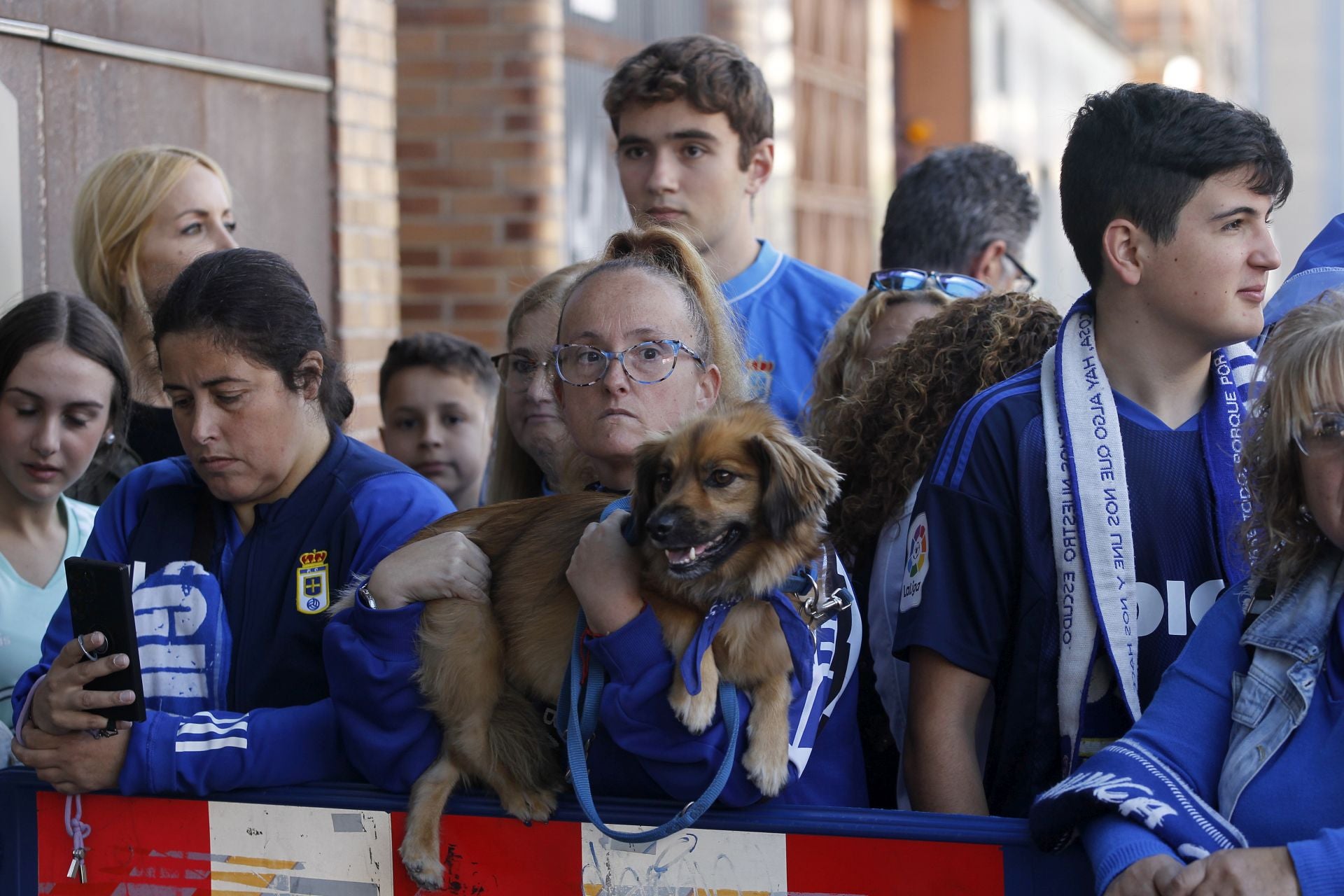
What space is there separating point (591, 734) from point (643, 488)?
1.41 ft

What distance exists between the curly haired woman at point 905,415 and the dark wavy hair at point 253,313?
116cm

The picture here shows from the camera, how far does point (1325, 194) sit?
112ft

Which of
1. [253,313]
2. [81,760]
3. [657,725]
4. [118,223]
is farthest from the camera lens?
[118,223]

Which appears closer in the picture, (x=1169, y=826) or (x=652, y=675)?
(x=1169, y=826)

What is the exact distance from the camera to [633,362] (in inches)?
109

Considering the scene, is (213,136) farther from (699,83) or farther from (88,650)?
(88,650)

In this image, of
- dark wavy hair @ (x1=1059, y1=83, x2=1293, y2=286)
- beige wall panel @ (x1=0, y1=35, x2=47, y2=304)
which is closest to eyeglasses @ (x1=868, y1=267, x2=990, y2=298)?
dark wavy hair @ (x1=1059, y1=83, x2=1293, y2=286)

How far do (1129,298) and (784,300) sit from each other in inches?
65.9

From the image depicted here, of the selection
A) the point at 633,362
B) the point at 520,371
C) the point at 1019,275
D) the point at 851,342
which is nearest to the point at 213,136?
the point at 520,371

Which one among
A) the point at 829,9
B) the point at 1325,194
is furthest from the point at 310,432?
the point at 1325,194

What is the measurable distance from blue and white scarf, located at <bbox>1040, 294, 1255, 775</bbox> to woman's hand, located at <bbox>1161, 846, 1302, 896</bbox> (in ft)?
1.56

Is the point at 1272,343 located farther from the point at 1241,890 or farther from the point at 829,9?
the point at 829,9

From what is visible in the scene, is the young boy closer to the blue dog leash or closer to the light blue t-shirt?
the light blue t-shirt

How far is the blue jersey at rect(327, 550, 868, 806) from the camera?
233 cm
